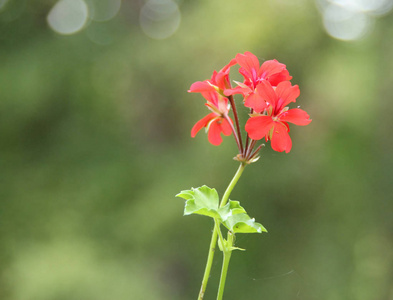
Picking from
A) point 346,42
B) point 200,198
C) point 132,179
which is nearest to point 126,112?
point 132,179

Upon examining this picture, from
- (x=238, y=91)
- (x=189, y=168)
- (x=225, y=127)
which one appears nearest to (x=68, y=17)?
(x=189, y=168)

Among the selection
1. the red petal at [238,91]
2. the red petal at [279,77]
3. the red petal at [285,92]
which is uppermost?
the red petal at [238,91]

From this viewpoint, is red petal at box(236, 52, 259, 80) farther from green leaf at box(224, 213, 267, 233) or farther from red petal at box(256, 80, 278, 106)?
green leaf at box(224, 213, 267, 233)

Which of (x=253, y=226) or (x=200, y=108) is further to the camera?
(x=200, y=108)

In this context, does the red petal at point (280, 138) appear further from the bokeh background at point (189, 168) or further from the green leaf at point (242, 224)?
the bokeh background at point (189, 168)

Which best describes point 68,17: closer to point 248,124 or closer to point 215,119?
point 215,119

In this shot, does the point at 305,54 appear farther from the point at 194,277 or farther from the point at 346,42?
the point at 194,277

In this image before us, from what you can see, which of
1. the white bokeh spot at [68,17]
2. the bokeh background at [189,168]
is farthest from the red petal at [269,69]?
the white bokeh spot at [68,17]
